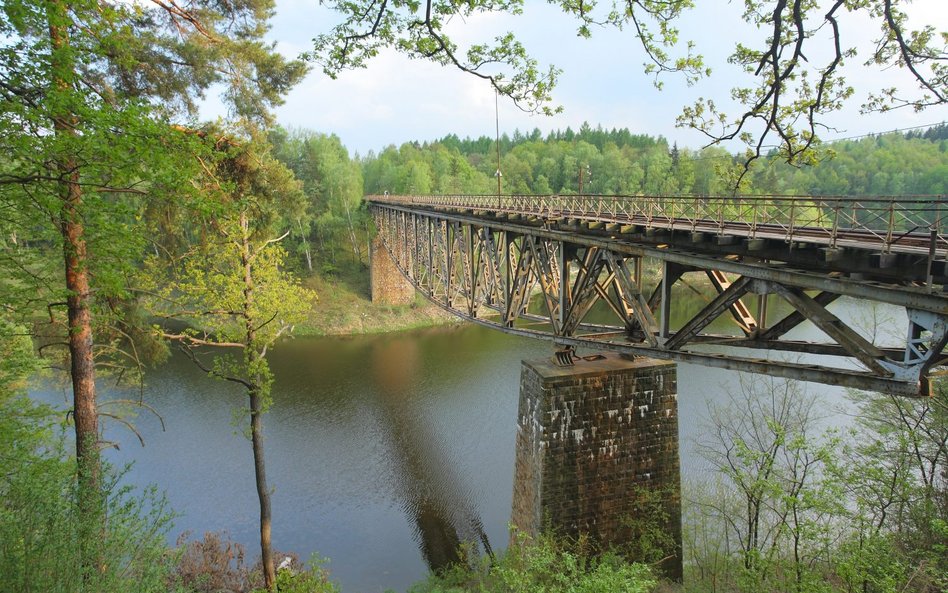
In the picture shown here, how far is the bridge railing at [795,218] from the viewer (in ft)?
21.6

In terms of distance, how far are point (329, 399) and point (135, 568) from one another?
743 inches

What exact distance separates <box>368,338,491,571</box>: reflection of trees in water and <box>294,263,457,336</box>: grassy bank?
12.0 metres

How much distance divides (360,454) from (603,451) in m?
11.4

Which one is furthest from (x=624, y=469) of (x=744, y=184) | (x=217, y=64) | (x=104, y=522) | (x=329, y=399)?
(x=329, y=399)

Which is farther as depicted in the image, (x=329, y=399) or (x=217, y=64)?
(x=329, y=399)

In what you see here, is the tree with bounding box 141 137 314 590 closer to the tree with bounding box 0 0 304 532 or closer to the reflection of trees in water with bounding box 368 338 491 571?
the tree with bounding box 0 0 304 532

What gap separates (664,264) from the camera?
9.62 m

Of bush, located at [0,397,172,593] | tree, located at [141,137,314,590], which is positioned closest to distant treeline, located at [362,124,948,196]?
tree, located at [141,137,314,590]

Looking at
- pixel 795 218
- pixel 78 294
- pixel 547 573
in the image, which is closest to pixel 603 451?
pixel 547 573

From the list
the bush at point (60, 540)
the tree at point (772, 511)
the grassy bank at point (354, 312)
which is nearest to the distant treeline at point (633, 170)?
the tree at point (772, 511)

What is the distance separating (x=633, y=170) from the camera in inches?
2749

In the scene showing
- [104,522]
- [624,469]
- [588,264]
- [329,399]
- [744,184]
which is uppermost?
[744,184]

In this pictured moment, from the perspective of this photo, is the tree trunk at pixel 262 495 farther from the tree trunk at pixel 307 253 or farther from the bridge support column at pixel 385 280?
the tree trunk at pixel 307 253

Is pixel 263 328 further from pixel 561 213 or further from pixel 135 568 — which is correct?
pixel 561 213
